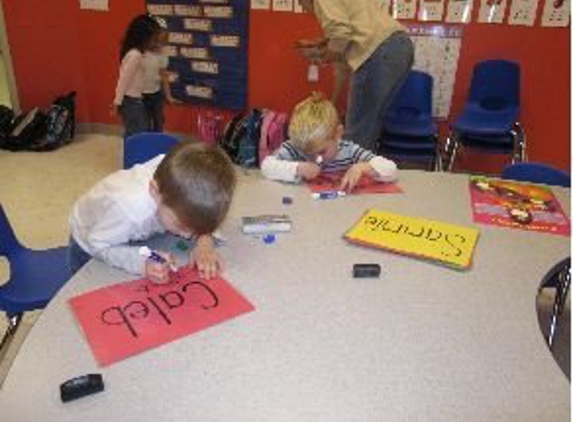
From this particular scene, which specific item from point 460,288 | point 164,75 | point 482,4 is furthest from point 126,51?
point 460,288

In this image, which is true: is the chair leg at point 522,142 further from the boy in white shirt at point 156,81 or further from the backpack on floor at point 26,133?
the backpack on floor at point 26,133

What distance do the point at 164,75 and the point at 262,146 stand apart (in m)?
1.09

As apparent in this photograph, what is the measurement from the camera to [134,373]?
97 centimetres

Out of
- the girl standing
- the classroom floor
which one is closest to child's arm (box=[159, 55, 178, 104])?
the girl standing

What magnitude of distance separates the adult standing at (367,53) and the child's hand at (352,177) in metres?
1.36

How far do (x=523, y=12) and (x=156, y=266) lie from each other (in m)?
3.33

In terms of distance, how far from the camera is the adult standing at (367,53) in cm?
302

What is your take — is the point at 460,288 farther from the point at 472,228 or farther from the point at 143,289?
the point at 143,289

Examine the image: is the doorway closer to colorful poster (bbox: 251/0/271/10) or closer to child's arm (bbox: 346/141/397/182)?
colorful poster (bbox: 251/0/271/10)

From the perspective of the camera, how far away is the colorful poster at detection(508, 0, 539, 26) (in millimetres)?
3570

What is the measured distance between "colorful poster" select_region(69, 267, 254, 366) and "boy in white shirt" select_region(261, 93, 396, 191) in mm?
695

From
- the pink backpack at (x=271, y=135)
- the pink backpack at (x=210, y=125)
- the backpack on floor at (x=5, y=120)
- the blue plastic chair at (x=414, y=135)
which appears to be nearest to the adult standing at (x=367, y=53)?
the blue plastic chair at (x=414, y=135)

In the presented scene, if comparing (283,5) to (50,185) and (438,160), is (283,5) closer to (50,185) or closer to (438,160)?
(438,160)

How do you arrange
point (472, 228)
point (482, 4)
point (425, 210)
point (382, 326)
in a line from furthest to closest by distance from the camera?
point (482, 4) → point (425, 210) → point (472, 228) → point (382, 326)
